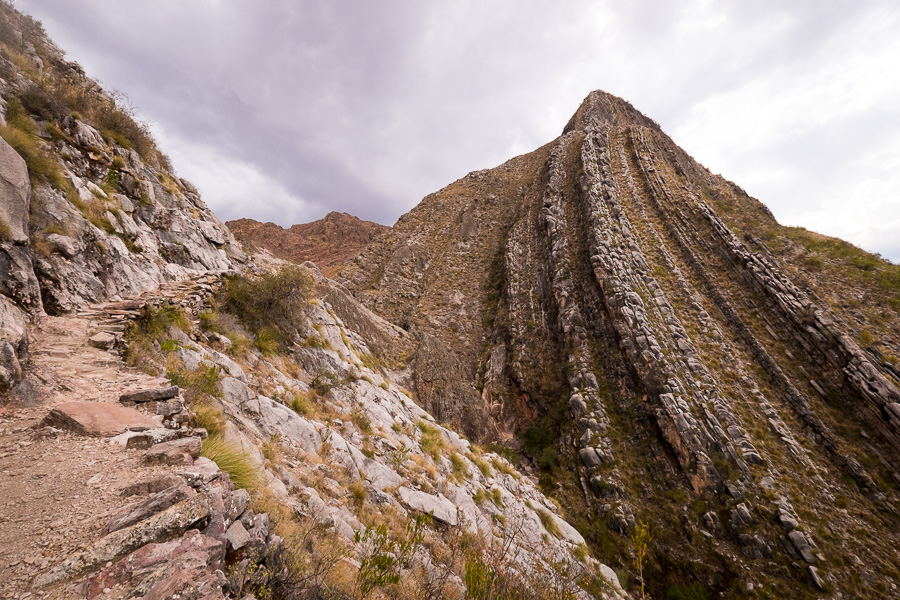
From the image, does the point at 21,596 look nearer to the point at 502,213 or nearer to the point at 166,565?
the point at 166,565

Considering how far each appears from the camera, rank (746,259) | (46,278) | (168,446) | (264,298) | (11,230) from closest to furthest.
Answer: (168,446) < (11,230) < (46,278) < (264,298) < (746,259)

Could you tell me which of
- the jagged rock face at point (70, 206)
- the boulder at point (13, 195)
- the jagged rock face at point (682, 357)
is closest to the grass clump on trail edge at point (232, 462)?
the jagged rock face at point (70, 206)

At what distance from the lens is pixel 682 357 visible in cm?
1563

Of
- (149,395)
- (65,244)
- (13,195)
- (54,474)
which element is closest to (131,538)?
(54,474)

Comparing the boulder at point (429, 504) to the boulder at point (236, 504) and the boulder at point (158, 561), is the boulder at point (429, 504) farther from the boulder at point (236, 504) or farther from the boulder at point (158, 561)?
the boulder at point (158, 561)

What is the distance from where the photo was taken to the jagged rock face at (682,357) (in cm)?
1082

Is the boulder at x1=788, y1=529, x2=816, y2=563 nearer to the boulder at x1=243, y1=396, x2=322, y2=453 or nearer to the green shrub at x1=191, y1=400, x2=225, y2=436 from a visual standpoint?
the boulder at x1=243, y1=396, x2=322, y2=453

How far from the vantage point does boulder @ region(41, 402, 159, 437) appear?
3480 millimetres

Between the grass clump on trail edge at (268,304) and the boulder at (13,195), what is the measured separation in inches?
152

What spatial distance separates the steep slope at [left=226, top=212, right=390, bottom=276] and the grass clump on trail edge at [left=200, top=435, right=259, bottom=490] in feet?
143

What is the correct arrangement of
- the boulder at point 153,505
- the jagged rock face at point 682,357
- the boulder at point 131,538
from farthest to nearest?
the jagged rock face at point 682,357 → the boulder at point 153,505 → the boulder at point 131,538

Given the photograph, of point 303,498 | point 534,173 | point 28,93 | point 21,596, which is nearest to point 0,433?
point 21,596

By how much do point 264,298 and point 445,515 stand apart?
794 centimetres

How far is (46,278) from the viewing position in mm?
5469
